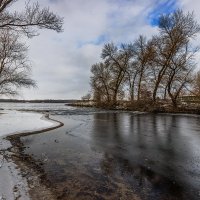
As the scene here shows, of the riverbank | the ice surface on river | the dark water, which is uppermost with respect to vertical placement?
the riverbank

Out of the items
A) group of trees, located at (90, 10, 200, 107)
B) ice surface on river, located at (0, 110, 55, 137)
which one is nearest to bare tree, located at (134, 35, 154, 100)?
group of trees, located at (90, 10, 200, 107)

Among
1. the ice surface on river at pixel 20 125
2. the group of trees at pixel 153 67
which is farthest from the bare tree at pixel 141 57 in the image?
the ice surface on river at pixel 20 125

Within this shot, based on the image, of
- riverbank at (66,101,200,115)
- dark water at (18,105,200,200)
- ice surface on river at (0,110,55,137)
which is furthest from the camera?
riverbank at (66,101,200,115)

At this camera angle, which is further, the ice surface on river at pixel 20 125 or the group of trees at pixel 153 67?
the group of trees at pixel 153 67

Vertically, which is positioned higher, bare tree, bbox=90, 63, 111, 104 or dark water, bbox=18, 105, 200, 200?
bare tree, bbox=90, 63, 111, 104

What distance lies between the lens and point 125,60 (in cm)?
4972

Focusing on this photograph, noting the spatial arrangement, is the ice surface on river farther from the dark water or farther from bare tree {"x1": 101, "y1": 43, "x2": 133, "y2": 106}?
bare tree {"x1": 101, "y1": 43, "x2": 133, "y2": 106}

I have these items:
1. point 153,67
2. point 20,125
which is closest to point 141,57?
point 153,67

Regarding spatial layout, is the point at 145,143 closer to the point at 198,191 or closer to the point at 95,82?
the point at 198,191

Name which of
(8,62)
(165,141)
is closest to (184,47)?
(8,62)

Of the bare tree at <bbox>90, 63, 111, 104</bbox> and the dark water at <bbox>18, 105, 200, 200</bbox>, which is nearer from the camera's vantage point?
the dark water at <bbox>18, 105, 200, 200</bbox>

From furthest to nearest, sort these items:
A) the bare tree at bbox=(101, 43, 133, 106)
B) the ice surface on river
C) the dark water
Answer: the bare tree at bbox=(101, 43, 133, 106) → the ice surface on river → the dark water

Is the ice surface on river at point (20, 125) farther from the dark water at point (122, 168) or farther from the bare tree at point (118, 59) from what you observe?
the bare tree at point (118, 59)

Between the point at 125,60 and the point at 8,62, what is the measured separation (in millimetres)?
27856
